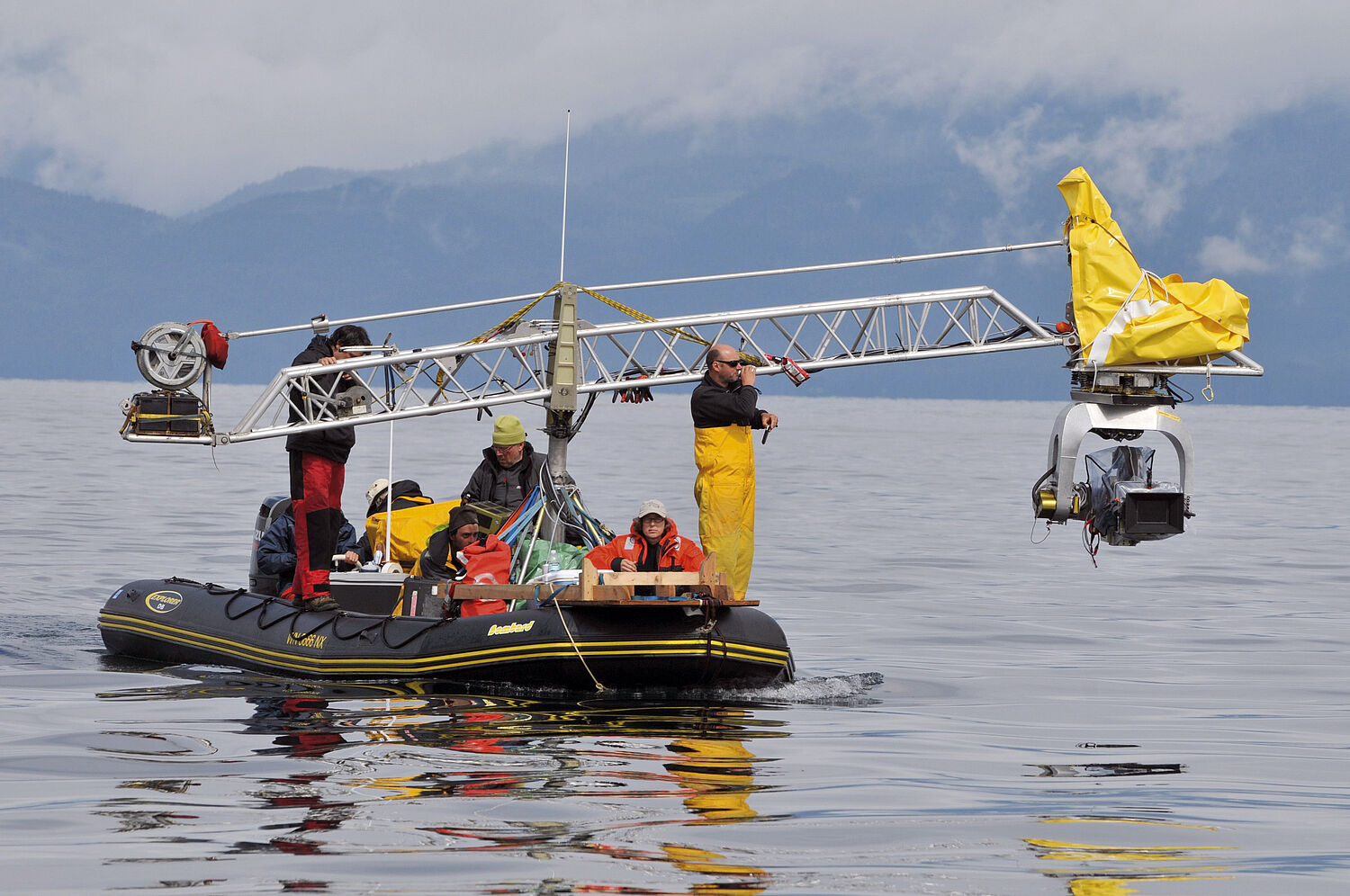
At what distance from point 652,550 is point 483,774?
3.09 m

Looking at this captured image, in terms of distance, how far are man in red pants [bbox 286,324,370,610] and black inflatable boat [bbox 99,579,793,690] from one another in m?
0.27

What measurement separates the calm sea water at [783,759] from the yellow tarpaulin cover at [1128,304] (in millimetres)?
2552

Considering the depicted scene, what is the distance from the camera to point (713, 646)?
10789 millimetres

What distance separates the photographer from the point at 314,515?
12.2m

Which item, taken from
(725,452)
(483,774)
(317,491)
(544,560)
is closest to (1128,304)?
(725,452)

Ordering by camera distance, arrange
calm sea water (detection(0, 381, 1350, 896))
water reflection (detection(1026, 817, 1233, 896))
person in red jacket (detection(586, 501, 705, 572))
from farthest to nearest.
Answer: person in red jacket (detection(586, 501, 705, 572)), calm sea water (detection(0, 381, 1350, 896)), water reflection (detection(1026, 817, 1233, 896))

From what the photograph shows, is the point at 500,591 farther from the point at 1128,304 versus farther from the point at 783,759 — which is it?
the point at 1128,304

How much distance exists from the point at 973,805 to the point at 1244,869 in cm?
151

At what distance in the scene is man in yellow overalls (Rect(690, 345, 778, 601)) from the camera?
11.5m

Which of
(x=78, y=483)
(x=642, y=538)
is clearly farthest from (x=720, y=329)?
(x=78, y=483)

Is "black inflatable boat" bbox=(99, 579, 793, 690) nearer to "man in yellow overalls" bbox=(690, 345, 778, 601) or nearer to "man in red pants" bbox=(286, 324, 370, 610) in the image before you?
"man in red pants" bbox=(286, 324, 370, 610)

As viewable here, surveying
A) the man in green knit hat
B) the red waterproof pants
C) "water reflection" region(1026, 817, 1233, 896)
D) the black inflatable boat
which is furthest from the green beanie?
"water reflection" region(1026, 817, 1233, 896)

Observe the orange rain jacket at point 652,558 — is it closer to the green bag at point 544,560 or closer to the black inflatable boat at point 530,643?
the black inflatable boat at point 530,643

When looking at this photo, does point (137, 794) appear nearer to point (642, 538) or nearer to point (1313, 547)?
point (642, 538)
